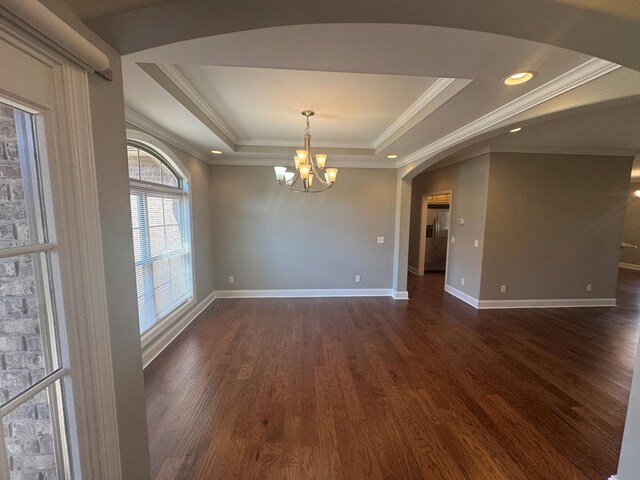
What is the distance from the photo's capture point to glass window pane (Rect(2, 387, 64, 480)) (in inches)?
29.5

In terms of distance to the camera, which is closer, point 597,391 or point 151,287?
point 597,391

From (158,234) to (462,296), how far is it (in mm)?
5007

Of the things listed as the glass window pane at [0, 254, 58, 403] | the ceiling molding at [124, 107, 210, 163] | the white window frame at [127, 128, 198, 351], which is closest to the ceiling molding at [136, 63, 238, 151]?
the ceiling molding at [124, 107, 210, 163]

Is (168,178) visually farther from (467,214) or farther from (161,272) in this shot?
(467,214)

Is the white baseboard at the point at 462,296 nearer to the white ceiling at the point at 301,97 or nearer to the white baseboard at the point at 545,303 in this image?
the white baseboard at the point at 545,303

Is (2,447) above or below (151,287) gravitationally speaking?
above

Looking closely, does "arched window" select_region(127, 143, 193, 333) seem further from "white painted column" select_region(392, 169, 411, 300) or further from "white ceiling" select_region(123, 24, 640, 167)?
"white painted column" select_region(392, 169, 411, 300)

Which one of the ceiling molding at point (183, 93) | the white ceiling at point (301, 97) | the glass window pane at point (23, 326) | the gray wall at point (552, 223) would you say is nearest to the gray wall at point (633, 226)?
the gray wall at point (552, 223)

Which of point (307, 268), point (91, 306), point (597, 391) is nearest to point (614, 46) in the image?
point (91, 306)

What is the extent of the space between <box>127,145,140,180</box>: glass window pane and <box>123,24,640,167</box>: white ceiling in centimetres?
39

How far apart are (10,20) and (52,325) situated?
2.69 ft

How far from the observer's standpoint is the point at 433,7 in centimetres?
95

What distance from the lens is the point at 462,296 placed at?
15.9 ft

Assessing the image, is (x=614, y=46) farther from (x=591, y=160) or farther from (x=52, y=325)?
(x=591, y=160)
